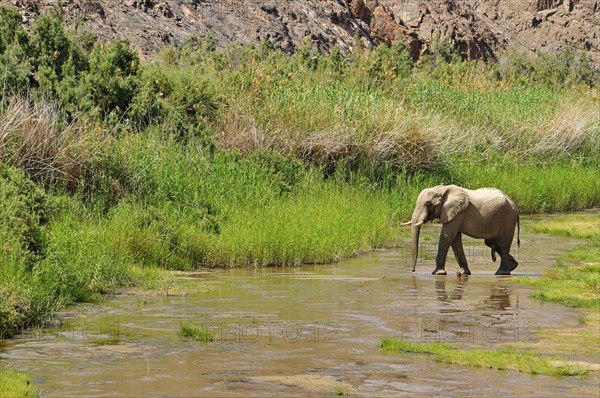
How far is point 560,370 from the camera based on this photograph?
10.1 metres

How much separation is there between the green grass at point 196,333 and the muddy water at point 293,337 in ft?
0.23

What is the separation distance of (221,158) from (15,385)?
12.6 m

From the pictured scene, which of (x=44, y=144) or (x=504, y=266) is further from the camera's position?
(x=44, y=144)

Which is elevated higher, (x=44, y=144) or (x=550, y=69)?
(x=550, y=69)

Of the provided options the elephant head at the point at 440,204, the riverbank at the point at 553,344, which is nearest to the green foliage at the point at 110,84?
the elephant head at the point at 440,204

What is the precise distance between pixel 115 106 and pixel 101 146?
11.0ft

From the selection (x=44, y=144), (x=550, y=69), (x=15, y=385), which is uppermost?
(x=550, y=69)

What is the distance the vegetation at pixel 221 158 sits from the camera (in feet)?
49.8

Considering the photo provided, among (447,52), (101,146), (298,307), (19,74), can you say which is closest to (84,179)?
(101,146)

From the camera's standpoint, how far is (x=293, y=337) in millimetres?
11547

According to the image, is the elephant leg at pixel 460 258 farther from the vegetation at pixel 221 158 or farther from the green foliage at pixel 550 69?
the green foliage at pixel 550 69

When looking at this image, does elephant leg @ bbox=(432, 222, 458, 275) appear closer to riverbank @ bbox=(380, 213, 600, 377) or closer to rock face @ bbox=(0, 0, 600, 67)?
riverbank @ bbox=(380, 213, 600, 377)

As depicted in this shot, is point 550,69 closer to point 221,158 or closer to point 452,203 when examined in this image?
point 221,158

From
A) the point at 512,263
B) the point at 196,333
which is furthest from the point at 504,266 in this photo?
the point at 196,333
